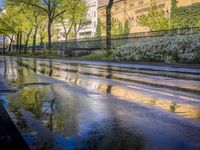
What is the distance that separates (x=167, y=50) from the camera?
1031 inches

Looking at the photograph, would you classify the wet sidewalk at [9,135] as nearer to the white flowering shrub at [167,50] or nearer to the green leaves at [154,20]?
the white flowering shrub at [167,50]

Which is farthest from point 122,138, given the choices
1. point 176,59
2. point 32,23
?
point 32,23

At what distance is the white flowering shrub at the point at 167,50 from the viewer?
2425 cm

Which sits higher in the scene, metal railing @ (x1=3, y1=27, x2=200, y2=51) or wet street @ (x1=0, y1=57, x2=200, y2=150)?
metal railing @ (x1=3, y1=27, x2=200, y2=51)

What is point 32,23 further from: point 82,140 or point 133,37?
point 82,140

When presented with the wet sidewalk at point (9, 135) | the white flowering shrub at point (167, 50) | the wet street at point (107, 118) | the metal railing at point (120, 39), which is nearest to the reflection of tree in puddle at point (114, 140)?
the wet street at point (107, 118)

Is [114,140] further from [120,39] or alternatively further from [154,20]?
[154,20]

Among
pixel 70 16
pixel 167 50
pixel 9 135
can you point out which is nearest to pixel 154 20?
pixel 70 16

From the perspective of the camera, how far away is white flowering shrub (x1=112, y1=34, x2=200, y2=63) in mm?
24250

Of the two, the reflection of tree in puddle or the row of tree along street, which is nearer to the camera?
the reflection of tree in puddle

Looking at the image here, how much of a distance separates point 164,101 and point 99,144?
4119 millimetres

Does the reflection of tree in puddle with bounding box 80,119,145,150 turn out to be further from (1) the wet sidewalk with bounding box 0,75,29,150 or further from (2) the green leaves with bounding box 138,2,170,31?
(2) the green leaves with bounding box 138,2,170,31

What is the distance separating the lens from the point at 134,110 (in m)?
7.73

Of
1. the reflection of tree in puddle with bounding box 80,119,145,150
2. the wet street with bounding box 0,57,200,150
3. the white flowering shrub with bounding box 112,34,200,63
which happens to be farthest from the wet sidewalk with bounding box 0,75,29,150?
the white flowering shrub with bounding box 112,34,200,63
